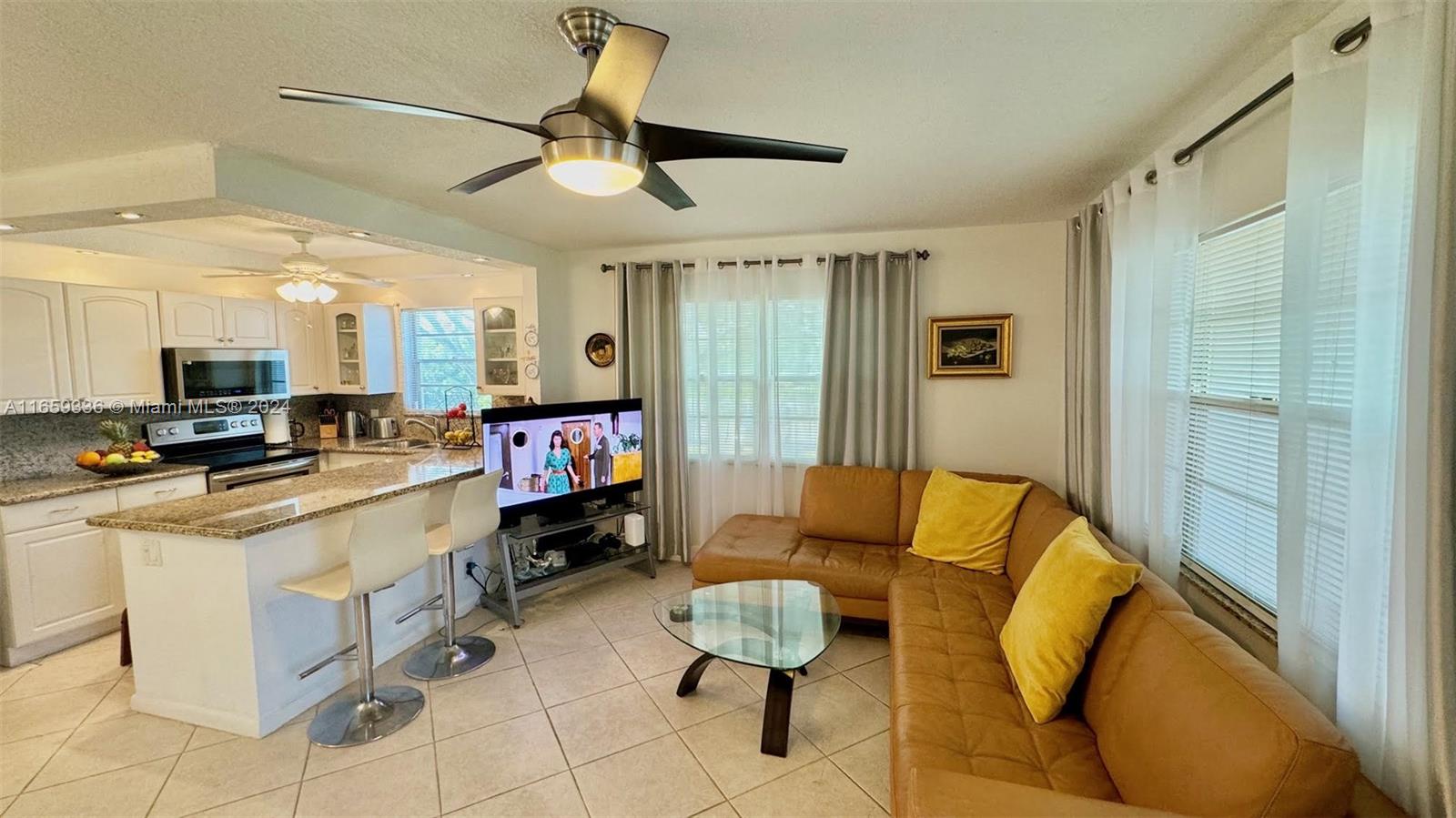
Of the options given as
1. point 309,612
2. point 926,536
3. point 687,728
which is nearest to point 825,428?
point 926,536

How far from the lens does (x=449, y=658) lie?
280cm

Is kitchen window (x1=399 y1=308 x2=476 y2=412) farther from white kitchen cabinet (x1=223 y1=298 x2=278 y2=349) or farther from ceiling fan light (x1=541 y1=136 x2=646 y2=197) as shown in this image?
ceiling fan light (x1=541 y1=136 x2=646 y2=197)

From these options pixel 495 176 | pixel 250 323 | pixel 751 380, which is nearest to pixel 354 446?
pixel 250 323

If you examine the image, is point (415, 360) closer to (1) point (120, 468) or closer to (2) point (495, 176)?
(1) point (120, 468)

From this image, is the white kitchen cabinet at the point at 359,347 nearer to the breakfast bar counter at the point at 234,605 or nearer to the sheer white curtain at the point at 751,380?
the breakfast bar counter at the point at 234,605

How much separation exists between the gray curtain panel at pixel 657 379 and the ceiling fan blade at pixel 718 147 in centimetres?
249

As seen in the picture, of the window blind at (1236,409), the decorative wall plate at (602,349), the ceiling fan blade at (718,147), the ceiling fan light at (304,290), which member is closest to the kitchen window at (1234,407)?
the window blind at (1236,409)

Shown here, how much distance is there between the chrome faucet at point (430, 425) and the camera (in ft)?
15.7

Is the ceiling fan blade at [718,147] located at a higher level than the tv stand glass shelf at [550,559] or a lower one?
higher

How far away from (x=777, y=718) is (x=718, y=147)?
2061 millimetres

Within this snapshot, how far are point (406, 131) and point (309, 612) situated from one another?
2.19 m

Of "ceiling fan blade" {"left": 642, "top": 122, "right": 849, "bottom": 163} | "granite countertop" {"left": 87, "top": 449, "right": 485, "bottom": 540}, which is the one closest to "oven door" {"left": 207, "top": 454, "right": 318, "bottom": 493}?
"granite countertop" {"left": 87, "top": 449, "right": 485, "bottom": 540}

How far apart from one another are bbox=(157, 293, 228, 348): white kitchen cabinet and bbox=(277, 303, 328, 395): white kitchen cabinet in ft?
1.58

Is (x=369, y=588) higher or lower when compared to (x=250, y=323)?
lower
